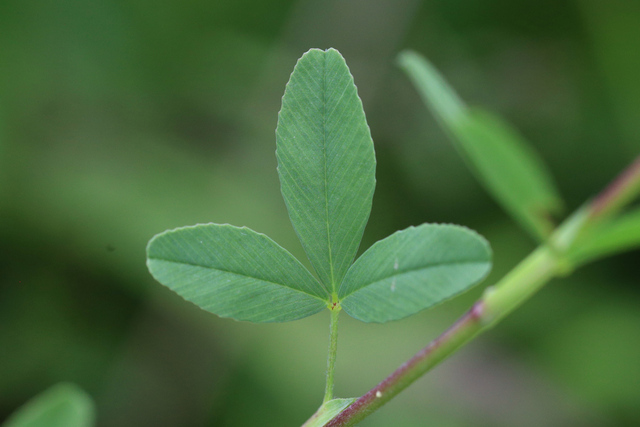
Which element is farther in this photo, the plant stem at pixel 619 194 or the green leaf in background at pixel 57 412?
the green leaf in background at pixel 57 412

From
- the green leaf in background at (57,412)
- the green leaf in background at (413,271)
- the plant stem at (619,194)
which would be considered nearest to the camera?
the green leaf in background at (413,271)

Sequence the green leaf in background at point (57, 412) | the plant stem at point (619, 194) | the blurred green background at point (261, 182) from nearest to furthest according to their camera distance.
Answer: the plant stem at point (619, 194)
the green leaf in background at point (57, 412)
the blurred green background at point (261, 182)

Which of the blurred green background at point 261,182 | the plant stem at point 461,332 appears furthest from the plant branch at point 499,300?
the blurred green background at point 261,182

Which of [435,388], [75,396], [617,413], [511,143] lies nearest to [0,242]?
[75,396]

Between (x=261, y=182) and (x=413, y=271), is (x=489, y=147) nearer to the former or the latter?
(x=413, y=271)

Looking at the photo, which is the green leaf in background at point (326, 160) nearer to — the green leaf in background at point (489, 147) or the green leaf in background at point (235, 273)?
the green leaf in background at point (235, 273)

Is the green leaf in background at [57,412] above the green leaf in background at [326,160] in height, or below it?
below
